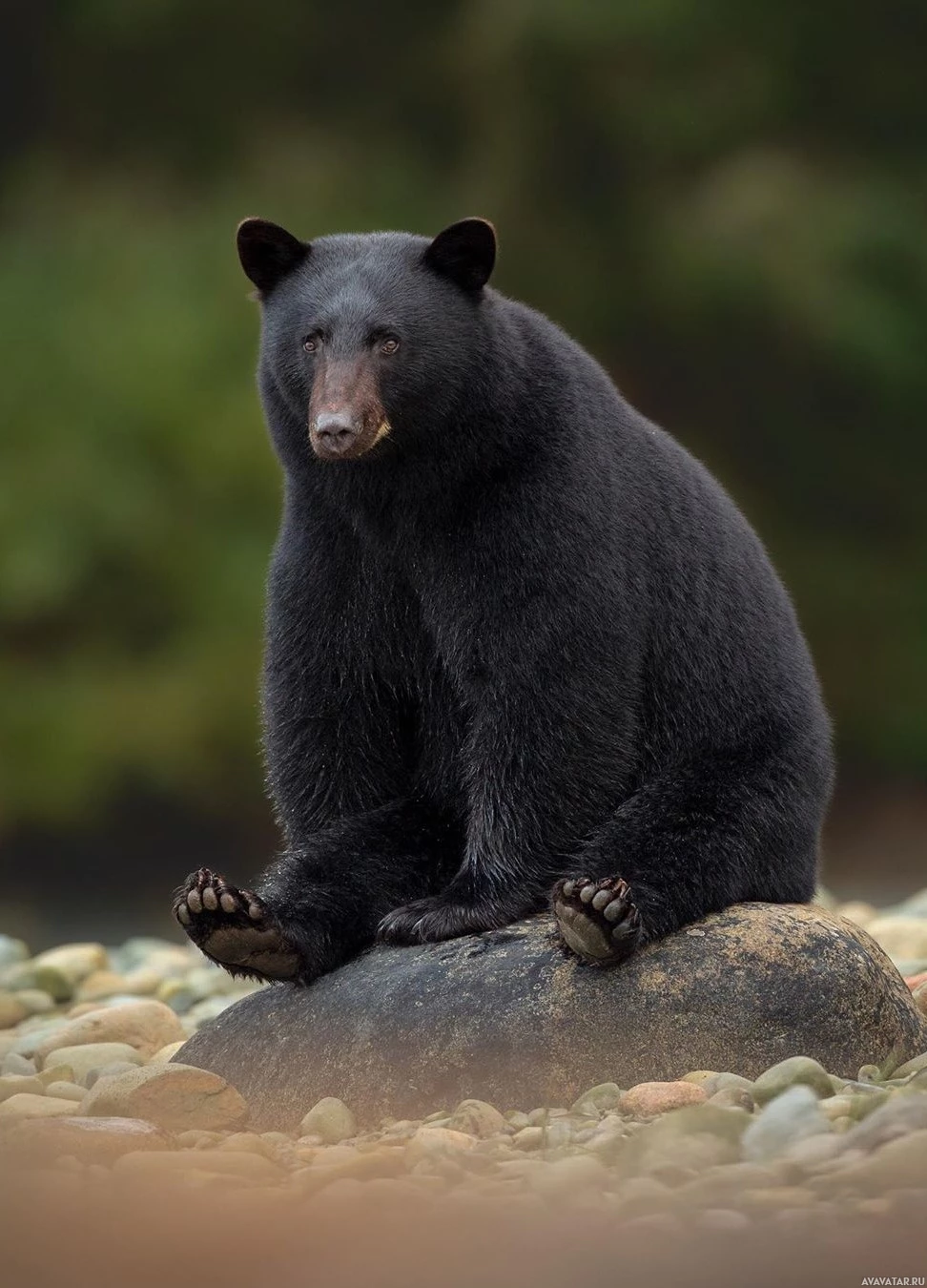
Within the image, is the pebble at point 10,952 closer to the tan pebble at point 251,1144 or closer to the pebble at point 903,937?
the pebble at point 903,937

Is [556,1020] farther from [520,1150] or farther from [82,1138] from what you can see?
[82,1138]

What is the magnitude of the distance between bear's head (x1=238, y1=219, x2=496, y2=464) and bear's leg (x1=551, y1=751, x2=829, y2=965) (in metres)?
1.35

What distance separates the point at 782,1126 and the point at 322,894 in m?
1.94

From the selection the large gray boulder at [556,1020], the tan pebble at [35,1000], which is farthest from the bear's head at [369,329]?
the tan pebble at [35,1000]

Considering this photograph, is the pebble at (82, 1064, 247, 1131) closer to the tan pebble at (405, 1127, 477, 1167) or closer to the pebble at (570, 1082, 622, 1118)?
the tan pebble at (405, 1127, 477, 1167)

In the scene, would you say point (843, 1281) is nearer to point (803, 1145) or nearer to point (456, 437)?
point (803, 1145)

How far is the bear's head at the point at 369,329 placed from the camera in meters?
5.48

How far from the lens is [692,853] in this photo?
5.72 m

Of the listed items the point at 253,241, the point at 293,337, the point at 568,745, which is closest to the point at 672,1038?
the point at 568,745

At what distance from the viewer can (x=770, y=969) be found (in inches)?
219

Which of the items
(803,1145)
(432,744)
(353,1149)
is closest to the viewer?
(803,1145)

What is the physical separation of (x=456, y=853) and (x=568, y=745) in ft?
2.47

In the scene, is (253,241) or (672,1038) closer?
(672,1038)

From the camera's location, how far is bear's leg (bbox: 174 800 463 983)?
5480 millimetres
